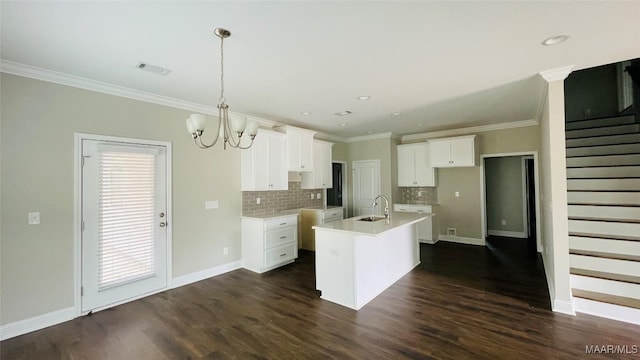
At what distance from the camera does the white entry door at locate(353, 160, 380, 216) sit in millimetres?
6660

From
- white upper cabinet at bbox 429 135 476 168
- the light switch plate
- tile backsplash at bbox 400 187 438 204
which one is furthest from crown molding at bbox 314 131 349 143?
the light switch plate

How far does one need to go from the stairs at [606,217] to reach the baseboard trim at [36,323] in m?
5.50

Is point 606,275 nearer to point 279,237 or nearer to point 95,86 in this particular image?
point 279,237

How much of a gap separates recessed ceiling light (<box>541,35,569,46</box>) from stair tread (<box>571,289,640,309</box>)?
264 cm

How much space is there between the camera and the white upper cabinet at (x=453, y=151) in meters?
5.62

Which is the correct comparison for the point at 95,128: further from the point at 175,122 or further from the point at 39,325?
the point at 39,325

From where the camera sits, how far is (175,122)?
3830 millimetres

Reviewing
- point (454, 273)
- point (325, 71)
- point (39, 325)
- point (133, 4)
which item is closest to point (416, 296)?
point (454, 273)

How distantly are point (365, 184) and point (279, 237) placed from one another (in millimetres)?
3070

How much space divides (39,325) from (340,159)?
5811mm

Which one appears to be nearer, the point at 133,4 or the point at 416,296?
the point at 133,4

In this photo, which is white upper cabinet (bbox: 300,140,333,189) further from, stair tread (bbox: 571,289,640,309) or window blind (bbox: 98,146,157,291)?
stair tread (bbox: 571,289,640,309)

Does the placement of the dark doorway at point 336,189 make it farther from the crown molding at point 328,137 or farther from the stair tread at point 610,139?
the stair tread at point 610,139

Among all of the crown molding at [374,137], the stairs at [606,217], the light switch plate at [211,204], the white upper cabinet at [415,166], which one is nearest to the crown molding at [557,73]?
the stairs at [606,217]
